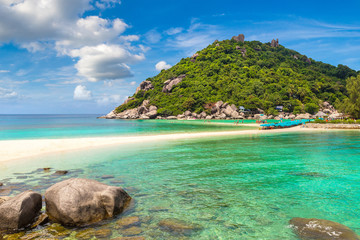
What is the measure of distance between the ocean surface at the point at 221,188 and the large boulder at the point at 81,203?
1.42 feet

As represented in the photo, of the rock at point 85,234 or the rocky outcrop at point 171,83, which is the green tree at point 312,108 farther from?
the rock at point 85,234

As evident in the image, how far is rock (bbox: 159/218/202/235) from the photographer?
7202 mm

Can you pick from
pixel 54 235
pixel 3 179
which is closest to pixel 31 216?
pixel 54 235

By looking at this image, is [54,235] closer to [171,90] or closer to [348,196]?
[348,196]

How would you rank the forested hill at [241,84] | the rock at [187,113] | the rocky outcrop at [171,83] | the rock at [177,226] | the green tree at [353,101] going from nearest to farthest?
the rock at [177,226] → the green tree at [353,101] → the rock at [187,113] → the forested hill at [241,84] → the rocky outcrop at [171,83]

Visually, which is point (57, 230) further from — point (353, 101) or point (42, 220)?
point (353, 101)

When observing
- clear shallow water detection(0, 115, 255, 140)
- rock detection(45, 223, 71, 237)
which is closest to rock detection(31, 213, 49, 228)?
rock detection(45, 223, 71, 237)

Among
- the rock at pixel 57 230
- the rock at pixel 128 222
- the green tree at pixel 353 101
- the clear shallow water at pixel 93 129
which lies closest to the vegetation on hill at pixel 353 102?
the green tree at pixel 353 101

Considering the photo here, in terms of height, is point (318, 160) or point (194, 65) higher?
point (194, 65)

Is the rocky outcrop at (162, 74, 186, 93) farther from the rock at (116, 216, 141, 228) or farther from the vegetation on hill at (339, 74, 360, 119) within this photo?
the rock at (116, 216, 141, 228)

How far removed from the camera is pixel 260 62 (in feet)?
599

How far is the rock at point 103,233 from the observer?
22.3 feet

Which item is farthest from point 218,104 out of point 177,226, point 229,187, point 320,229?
point 177,226

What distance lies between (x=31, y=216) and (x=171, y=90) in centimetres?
15943
